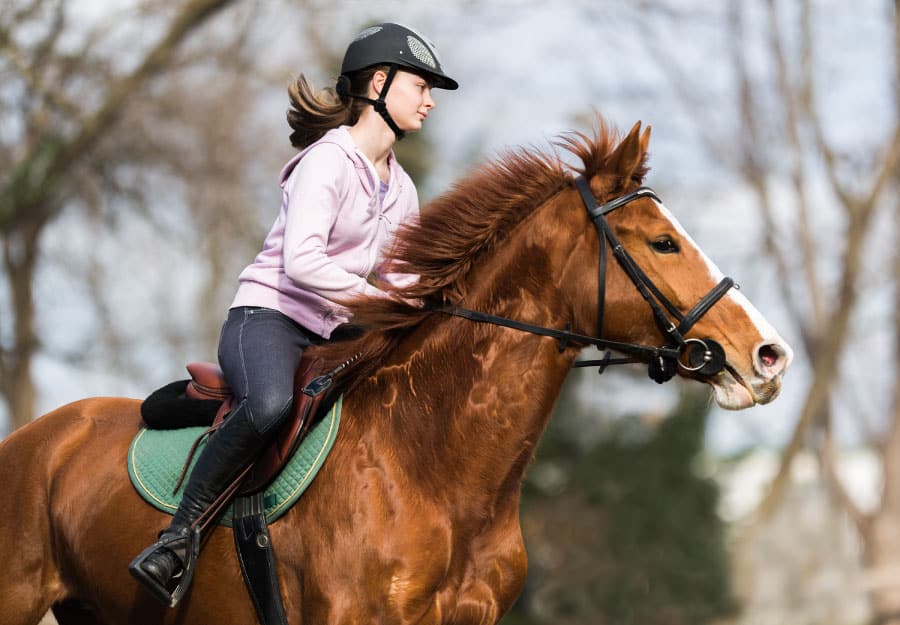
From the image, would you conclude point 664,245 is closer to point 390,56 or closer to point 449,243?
point 449,243

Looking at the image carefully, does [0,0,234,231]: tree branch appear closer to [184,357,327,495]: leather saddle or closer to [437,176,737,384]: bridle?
[184,357,327,495]: leather saddle

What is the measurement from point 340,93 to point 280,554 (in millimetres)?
1950

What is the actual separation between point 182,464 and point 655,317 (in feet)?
6.58

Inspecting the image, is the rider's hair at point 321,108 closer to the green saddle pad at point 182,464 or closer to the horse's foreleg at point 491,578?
the green saddle pad at point 182,464

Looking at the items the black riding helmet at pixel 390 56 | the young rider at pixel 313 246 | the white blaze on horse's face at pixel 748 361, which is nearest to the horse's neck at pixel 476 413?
the young rider at pixel 313 246

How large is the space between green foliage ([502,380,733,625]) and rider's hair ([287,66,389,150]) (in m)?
10.7

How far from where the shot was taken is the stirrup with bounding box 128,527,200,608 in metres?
4.15

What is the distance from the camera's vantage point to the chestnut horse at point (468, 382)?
3986 millimetres

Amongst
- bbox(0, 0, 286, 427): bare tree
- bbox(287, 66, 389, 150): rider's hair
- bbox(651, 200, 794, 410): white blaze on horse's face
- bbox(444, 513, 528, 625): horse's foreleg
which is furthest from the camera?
bbox(0, 0, 286, 427): bare tree

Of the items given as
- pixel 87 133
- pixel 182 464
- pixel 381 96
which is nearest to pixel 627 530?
pixel 87 133

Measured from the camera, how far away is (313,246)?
427cm

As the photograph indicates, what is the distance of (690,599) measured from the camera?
50.6 feet

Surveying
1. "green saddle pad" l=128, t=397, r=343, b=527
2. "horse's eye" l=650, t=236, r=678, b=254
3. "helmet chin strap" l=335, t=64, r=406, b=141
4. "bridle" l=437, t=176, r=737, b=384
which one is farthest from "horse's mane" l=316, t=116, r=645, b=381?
"helmet chin strap" l=335, t=64, r=406, b=141

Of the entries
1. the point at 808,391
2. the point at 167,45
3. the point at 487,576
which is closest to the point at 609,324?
the point at 487,576
